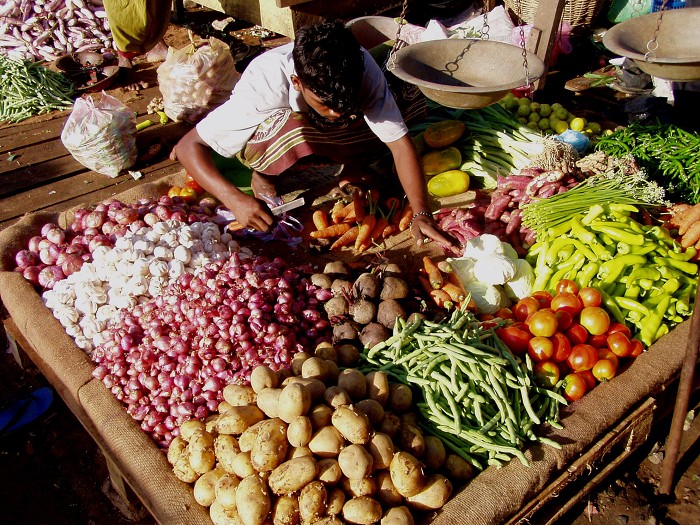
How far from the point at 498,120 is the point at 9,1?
6762 mm

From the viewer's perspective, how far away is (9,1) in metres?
7.57

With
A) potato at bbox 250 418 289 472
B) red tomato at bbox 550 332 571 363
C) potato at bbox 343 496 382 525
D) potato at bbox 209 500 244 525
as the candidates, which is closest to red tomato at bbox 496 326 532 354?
red tomato at bbox 550 332 571 363

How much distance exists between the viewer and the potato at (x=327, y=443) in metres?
2.05

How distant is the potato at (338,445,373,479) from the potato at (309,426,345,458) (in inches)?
1.9

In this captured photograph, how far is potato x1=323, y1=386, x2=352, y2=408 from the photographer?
214cm

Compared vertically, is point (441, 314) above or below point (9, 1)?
above

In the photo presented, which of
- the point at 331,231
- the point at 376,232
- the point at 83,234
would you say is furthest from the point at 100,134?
the point at 376,232

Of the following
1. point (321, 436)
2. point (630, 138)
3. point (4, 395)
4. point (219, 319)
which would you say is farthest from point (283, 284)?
point (630, 138)

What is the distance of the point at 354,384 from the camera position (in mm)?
2285

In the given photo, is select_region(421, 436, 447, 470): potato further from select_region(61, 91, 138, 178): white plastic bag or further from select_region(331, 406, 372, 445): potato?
select_region(61, 91, 138, 178): white plastic bag

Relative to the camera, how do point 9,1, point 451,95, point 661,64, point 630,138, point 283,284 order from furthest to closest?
1. point 9,1
2. point 630,138
3. point 283,284
4. point 451,95
5. point 661,64

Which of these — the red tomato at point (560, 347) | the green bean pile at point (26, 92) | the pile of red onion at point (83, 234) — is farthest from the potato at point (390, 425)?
the green bean pile at point (26, 92)

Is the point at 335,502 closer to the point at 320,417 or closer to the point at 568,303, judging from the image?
the point at 320,417

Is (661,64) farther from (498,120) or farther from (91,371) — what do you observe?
(91,371)
